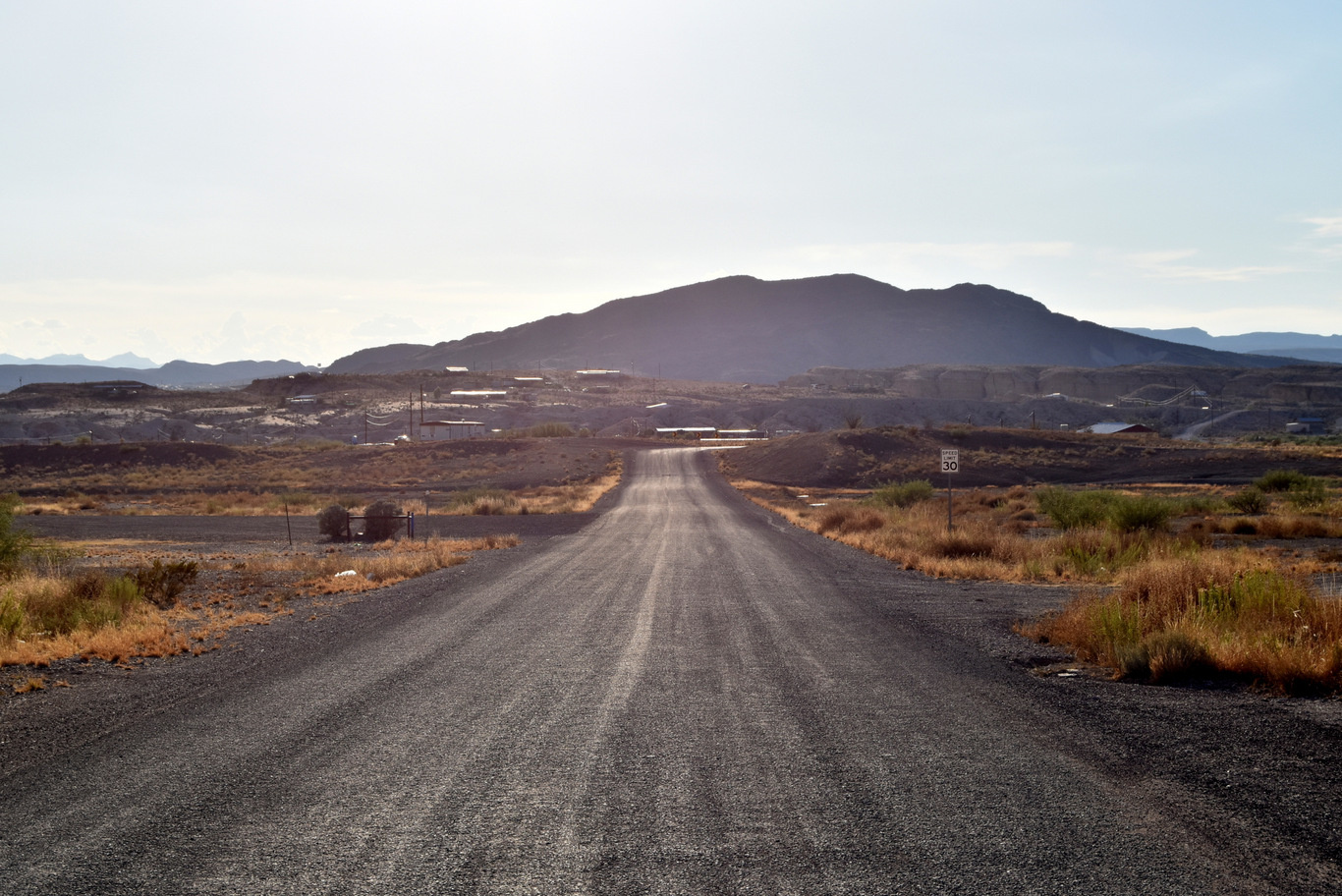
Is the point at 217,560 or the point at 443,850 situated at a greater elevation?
the point at 443,850

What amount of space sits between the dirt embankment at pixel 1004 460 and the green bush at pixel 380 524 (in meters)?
35.2

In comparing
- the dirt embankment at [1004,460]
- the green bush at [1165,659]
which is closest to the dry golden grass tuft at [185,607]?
the green bush at [1165,659]

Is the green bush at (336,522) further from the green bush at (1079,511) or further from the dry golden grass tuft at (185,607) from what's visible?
the green bush at (1079,511)

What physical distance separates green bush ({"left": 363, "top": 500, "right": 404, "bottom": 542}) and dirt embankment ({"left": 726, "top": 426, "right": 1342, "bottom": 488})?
35.2 meters

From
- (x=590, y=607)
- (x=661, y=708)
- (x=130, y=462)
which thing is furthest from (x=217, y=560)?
(x=130, y=462)

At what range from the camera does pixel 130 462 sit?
71.1 metres

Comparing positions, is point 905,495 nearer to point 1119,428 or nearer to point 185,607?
point 185,607

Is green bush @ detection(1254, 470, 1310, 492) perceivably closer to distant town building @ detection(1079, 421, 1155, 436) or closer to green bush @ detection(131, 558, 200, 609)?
green bush @ detection(131, 558, 200, 609)

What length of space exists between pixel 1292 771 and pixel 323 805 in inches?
242

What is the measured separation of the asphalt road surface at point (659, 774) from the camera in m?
4.79

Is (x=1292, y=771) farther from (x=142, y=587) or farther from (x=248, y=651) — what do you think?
(x=142, y=587)

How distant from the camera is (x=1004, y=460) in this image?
67562mm

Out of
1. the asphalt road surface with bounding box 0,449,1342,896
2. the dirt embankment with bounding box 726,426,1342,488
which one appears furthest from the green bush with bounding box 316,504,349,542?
the dirt embankment with bounding box 726,426,1342,488

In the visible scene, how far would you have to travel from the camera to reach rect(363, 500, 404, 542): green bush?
3219 cm
